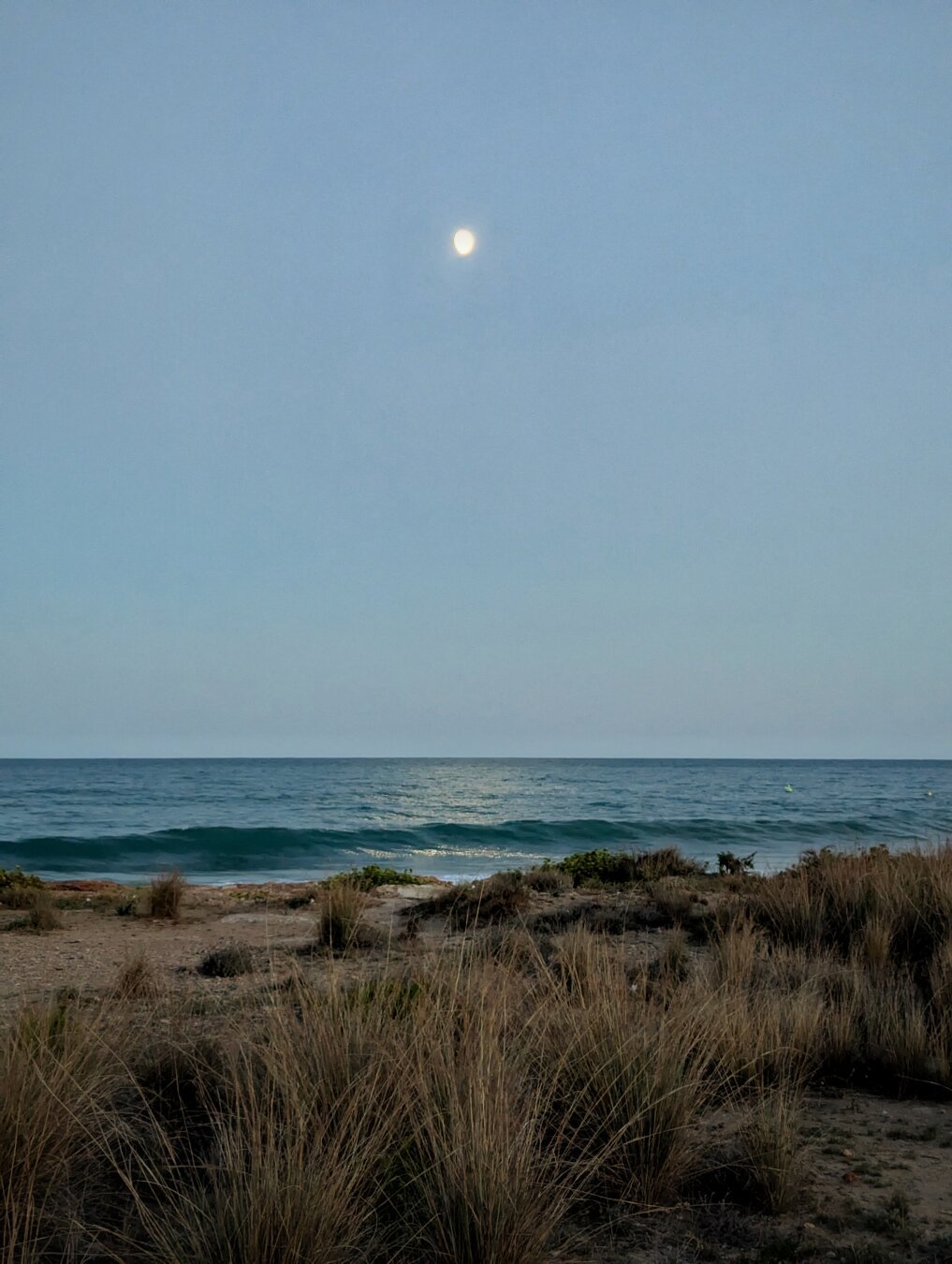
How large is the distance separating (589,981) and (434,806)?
1749 inches

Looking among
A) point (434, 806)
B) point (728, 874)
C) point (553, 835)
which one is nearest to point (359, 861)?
point (553, 835)

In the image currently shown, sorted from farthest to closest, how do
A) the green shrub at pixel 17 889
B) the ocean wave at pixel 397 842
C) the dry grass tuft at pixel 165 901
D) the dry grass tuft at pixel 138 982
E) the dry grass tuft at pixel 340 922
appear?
the ocean wave at pixel 397 842 < the green shrub at pixel 17 889 < the dry grass tuft at pixel 165 901 < the dry grass tuft at pixel 340 922 < the dry grass tuft at pixel 138 982

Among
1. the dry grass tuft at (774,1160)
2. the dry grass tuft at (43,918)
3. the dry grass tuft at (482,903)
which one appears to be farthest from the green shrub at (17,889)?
the dry grass tuft at (774,1160)

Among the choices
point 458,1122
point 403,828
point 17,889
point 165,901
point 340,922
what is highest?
point 458,1122

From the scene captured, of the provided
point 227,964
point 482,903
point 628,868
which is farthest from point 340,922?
point 628,868

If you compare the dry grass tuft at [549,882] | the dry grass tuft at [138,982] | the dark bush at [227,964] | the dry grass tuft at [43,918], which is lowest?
the dry grass tuft at [43,918]

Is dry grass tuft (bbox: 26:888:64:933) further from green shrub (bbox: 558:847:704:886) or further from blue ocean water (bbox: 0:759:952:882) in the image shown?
blue ocean water (bbox: 0:759:952:882)

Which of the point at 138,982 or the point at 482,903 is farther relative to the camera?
the point at 482,903

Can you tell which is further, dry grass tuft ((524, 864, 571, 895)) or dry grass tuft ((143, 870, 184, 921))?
dry grass tuft ((524, 864, 571, 895))

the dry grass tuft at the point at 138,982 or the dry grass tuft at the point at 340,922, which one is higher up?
the dry grass tuft at the point at 138,982

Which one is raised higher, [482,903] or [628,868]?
[482,903]

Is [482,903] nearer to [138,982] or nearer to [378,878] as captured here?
[378,878]

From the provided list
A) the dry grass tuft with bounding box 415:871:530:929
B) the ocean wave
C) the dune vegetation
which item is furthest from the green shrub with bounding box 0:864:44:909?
the dune vegetation

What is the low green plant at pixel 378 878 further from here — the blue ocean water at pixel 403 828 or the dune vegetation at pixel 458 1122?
the dune vegetation at pixel 458 1122
